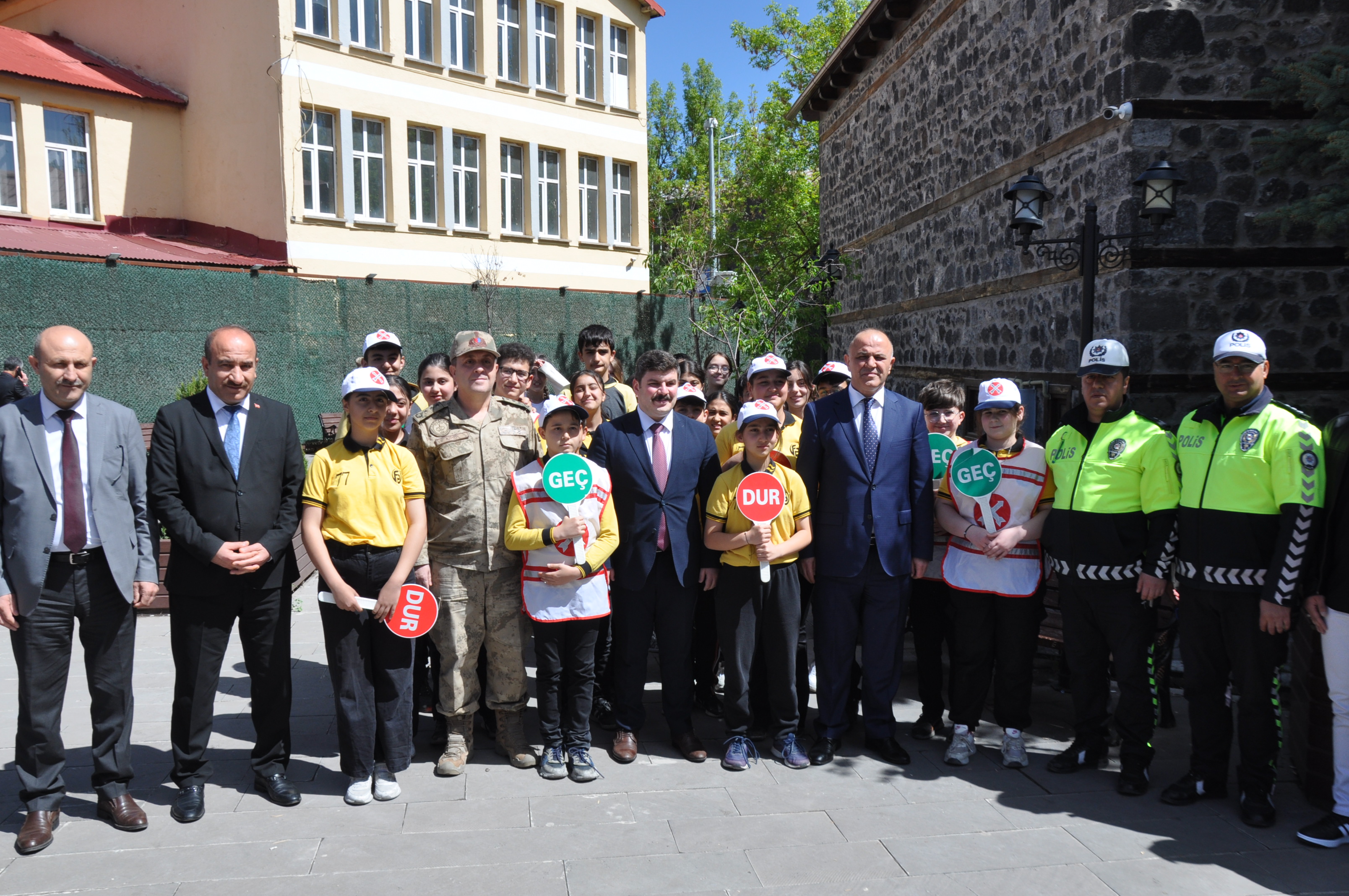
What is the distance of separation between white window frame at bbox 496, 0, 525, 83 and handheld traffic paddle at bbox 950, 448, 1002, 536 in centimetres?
2004

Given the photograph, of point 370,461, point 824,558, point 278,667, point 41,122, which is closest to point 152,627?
point 278,667

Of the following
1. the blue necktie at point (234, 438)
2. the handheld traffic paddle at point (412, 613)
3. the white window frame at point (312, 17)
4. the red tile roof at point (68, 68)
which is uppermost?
the white window frame at point (312, 17)

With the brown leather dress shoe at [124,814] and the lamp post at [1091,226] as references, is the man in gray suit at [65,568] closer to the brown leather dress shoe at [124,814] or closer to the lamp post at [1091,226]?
the brown leather dress shoe at [124,814]

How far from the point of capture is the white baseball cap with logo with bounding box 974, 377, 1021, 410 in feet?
16.8

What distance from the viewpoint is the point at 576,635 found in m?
5.05

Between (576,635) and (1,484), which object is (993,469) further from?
(1,484)

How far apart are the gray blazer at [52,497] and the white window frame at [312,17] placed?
17.1 meters

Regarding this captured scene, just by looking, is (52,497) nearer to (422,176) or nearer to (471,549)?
(471,549)

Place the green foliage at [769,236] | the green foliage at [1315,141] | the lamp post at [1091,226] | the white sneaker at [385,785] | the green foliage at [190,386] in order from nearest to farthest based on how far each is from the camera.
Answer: the white sneaker at [385,785], the green foliage at [1315,141], the lamp post at [1091,226], the green foliage at [190,386], the green foliage at [769,236]

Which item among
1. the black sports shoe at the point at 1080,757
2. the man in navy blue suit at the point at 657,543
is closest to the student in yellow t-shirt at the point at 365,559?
the man in navy blue suit at the point at 657,543

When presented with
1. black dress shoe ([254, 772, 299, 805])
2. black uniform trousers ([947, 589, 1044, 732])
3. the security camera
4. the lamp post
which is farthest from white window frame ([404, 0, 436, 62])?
black uniform trousers ([947, 589, 1044, 732])

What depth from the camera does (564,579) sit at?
16.1 feet

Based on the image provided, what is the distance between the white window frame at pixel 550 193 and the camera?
2373 centimetres

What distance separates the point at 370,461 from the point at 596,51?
2219 cm
